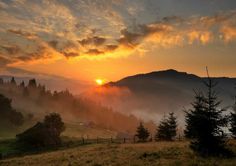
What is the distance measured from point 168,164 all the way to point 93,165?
9504mm

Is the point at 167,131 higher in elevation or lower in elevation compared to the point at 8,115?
lower

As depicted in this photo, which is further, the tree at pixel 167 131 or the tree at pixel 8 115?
the tree at pixel 8 115

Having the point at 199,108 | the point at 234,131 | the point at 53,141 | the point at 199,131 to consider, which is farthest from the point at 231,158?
the point at 53,141

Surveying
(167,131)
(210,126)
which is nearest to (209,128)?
(210,126)

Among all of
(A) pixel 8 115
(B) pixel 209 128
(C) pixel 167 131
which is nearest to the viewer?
(B) pixel 209 128

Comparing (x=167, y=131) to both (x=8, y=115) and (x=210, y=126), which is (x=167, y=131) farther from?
(x=8, y=115)

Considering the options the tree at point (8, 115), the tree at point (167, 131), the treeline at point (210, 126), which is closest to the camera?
the treeline at point (210, 126)

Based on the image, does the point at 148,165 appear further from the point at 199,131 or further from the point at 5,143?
the point at 5,143

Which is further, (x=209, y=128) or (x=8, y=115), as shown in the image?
(x=8, y=115)

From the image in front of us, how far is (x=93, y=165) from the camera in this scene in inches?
1241

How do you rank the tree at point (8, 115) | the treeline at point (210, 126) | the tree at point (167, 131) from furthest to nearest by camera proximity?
1. the tree at point (8, 115)
2. the tree at point (167, 131)
3. the treeline at point (210, 126)

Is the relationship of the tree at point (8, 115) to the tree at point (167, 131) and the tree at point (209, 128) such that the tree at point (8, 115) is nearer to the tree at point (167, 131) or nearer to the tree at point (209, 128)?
the tree at point (167, 131)

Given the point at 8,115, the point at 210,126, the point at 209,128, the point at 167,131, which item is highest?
the point at 8,115

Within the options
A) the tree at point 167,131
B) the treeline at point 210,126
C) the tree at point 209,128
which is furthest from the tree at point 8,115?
the tree at point 209,128
